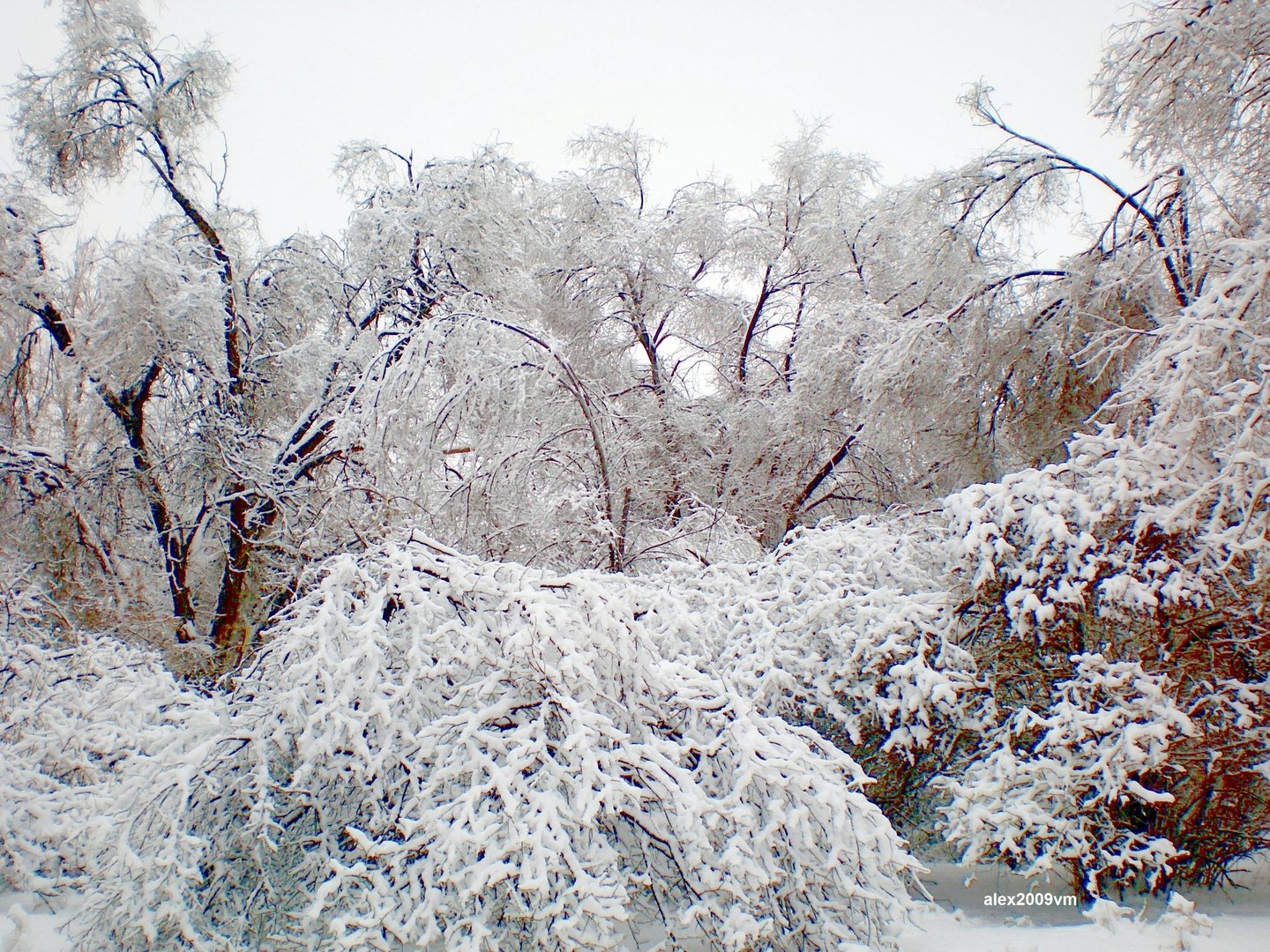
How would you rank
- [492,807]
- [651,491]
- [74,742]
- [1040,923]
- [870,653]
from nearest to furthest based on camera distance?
[492,807], [1040,923], [870,653], [74,742], [651,491]

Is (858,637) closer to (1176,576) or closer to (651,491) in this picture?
(1176,576)

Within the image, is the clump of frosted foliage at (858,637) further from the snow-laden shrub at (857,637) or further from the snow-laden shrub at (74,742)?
the snow-laden shrub at (74,742)

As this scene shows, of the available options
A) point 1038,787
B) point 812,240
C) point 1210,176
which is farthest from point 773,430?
point 1038,787

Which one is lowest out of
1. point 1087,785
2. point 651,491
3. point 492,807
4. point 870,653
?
point 1087,785

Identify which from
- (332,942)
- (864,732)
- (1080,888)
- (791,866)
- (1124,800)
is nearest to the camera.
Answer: (332,942)

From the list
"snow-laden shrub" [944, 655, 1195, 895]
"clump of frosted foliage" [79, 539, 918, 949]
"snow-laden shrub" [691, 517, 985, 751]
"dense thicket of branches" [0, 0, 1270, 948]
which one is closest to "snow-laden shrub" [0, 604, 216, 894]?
"dense thicket of branches" [0, 0, 1270, 948]

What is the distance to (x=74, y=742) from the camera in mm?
3725

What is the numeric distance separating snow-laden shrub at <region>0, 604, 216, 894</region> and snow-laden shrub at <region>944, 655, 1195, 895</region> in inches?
123

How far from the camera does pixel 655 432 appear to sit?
28.2 feet

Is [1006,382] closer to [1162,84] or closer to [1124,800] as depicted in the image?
[1162,84]

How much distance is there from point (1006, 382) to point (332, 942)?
18.4 ft

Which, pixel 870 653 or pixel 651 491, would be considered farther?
pixel 651 491

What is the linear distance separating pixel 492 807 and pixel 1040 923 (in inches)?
86.1

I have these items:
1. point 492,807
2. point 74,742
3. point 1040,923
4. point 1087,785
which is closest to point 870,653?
point 1087,785
